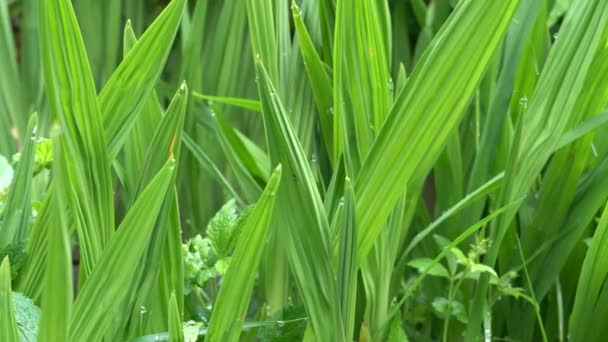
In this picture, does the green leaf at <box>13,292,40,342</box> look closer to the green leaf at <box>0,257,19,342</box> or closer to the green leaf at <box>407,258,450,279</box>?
the green leaf at <box>0,257,19,342</box>

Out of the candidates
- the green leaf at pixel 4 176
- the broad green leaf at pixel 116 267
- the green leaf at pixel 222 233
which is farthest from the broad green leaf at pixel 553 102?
the green leaf at pixel 4 176

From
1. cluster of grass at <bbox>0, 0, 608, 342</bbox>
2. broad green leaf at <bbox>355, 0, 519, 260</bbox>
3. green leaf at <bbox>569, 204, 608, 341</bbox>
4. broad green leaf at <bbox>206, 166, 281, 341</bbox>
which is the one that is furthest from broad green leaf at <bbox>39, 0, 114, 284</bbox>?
green leaf at <bbox>569, 204, 608, 341</bbox>

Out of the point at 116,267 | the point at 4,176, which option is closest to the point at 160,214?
the point at 116,267

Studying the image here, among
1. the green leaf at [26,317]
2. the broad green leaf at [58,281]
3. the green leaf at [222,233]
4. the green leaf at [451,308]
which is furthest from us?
the green leaf at [451,308]

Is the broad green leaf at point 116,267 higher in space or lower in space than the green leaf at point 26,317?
higher

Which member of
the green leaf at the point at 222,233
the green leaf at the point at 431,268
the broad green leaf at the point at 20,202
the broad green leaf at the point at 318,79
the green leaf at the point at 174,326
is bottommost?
the green leaf at the point at 431,268

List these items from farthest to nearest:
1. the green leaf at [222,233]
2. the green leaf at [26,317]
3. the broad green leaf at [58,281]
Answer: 1. the green leaf at [222,233]
2. the green leaf at [26,317]
3. the broad green leaf at [58,281]

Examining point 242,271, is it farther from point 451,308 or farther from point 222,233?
point 451,308

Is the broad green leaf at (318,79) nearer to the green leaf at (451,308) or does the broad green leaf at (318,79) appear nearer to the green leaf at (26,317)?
the green leaf at (451,308)
